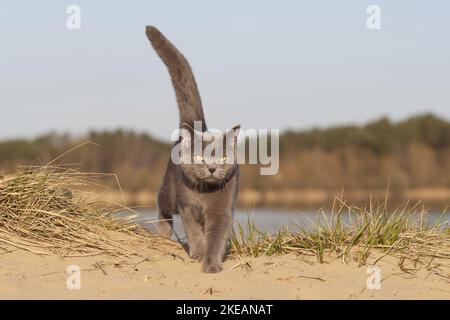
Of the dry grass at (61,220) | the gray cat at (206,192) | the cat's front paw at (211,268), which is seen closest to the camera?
the cat's front paw at (211,268)

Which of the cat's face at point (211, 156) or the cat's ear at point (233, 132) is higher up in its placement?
the cat's ear at point (233, 132)

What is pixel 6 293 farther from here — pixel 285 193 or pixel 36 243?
pixel 285 193

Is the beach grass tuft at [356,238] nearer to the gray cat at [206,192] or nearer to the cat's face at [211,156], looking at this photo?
the gray cat at [206,192]

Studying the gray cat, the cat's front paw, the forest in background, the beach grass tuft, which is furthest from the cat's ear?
the forest in background

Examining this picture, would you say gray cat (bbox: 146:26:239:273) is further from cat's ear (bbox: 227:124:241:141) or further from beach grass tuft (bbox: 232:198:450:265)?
beach grass tuft (bbox: 232:198:450:265)

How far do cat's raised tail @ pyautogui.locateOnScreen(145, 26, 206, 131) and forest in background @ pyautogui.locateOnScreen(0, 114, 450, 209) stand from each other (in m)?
13.0

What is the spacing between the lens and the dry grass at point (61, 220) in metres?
5.38

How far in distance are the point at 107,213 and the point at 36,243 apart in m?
1.11

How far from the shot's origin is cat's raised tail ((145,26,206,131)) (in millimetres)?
6496

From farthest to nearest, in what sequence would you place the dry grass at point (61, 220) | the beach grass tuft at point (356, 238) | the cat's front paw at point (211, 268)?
the beach grass tuft at point (356, 238) → the dry grass at point (61, 220) → the cat's front paw at point (211, 268)

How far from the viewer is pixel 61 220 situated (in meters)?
5.67

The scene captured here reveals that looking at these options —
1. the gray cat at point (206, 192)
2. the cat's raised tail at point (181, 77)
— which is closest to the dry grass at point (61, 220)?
the gray cat at point (206, 192)

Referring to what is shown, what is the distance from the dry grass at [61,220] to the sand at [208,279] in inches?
7.9

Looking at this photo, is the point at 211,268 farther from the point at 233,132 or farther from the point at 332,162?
the point at 332,162
